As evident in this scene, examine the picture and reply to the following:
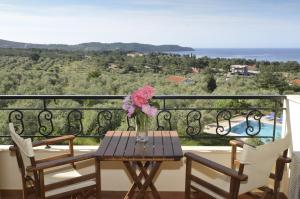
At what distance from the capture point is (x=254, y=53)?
12648 mm

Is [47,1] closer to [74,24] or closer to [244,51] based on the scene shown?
[74,24]

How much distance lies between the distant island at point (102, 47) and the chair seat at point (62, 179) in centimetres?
783

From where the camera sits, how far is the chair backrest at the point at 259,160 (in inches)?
89.3

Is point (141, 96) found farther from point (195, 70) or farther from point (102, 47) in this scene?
point (102, 47)

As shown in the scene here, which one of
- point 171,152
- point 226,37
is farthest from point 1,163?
point 226,37

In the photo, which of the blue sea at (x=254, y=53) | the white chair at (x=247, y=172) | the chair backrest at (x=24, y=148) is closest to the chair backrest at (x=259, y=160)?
the white chair at (x=247, y=172)

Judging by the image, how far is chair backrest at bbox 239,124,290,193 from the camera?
7.44 feet

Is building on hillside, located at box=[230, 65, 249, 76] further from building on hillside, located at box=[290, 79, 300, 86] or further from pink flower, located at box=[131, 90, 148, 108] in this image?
pink flower, located at box=[131, 90, 148, 108]

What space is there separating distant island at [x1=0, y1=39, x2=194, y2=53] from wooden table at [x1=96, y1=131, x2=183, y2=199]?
299 inches

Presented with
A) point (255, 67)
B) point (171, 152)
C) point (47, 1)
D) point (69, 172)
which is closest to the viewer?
point (171, 152)

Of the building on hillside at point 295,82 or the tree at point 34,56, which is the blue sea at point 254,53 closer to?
the building on hillside at point 295,82

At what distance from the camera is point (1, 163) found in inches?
141

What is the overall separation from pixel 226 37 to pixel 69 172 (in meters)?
10.3

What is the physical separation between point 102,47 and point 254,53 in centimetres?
596
